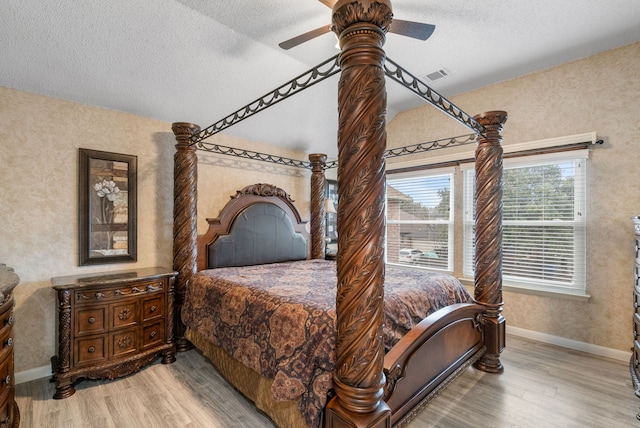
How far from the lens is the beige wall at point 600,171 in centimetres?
286

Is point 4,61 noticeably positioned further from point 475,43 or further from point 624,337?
point 624,337

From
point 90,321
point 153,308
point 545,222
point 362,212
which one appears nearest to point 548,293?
point 545,222

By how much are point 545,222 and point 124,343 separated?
4529 millimetres

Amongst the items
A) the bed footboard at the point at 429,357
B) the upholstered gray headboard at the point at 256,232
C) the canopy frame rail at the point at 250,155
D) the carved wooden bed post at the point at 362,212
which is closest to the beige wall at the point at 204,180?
the canopy frame rail at the point at 250,155

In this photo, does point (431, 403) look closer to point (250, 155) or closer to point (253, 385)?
point (253, 385)

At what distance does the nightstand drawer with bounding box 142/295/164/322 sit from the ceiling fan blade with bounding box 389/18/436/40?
2.91 meters

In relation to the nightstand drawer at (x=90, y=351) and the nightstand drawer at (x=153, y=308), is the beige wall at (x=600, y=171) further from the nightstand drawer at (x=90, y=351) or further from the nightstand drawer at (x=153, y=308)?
the nightstand drawer at (x=90, y=351)

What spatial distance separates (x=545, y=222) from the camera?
11.1ft

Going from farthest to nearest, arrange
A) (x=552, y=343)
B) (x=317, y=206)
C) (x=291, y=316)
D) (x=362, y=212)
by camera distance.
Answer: (x=317, y=206) < (x=552, y=343) < (x=291, y=316) < (x=362, y=212)

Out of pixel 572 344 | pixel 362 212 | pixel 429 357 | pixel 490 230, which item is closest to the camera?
pixel 362 212

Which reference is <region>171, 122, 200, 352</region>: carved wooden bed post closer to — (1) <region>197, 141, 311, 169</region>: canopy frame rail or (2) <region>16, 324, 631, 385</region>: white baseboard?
(1) <region>197, 141, 311, 169</region>: canopy frame rail

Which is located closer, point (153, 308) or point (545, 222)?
point (153, 308)

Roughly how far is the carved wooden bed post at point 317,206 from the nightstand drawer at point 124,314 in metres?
2.49

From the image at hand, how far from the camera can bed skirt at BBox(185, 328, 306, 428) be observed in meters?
1.74
